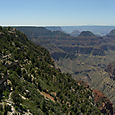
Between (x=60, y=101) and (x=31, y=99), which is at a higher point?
(x=31, y=99)

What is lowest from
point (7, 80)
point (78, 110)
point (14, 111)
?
point (78, 110)

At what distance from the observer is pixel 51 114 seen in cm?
4006

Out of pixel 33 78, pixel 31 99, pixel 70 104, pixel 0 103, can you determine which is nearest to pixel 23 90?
pixel 31 99

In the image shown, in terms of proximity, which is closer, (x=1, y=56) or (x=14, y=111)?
(x=14, y=111)

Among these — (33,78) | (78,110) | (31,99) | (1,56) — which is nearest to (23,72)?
(33,78)

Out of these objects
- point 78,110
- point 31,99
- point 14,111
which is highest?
point 14,111

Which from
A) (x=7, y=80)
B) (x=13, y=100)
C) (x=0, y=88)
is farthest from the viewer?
(x=7, y=80)

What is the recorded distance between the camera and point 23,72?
54281 millimetres

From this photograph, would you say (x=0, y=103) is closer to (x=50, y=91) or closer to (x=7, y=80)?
(x=7, y=80)

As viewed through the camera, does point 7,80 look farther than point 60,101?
No

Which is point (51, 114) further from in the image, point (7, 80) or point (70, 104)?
point (70, 104)

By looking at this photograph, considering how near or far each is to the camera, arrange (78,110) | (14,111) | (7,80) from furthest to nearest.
Result: (78,110)
(7,80)
(14,111)

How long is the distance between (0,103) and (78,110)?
114ft

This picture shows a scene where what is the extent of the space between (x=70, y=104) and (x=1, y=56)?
3119 cm
